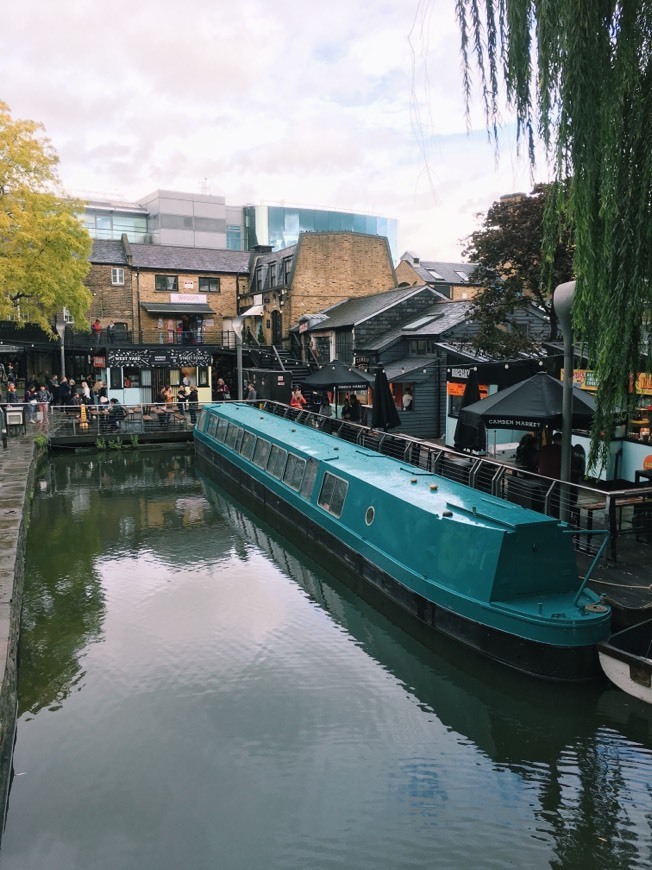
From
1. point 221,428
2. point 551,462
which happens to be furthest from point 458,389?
point 551,462

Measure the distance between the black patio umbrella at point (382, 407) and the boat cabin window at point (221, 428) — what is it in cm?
460

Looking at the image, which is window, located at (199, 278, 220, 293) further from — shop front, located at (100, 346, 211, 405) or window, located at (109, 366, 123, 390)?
window, located at (109, 366, 123, 390)

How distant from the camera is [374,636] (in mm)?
9141

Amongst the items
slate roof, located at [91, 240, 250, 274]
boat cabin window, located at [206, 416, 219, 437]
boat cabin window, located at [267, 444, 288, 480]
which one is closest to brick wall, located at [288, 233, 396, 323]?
slate roof, located at [91, 240, 250, 274]

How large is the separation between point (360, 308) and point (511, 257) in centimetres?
1242

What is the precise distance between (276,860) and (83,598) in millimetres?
6378

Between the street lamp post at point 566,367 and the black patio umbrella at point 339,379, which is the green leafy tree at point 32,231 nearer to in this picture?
the black patio umbrella at point 339,379

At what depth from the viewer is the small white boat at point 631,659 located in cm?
675

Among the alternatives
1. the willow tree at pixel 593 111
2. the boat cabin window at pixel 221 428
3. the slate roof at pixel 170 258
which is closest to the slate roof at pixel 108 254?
the slate roof at pixel 170 258

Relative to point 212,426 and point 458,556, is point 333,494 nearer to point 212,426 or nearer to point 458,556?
point 458,556

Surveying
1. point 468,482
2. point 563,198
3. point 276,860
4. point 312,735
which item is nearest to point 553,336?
point 468,482

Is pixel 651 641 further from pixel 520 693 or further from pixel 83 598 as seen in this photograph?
pixel 83 598

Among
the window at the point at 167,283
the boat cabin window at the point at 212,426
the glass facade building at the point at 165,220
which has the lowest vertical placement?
the boat cabin window at the point at 212,426

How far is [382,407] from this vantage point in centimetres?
1742
